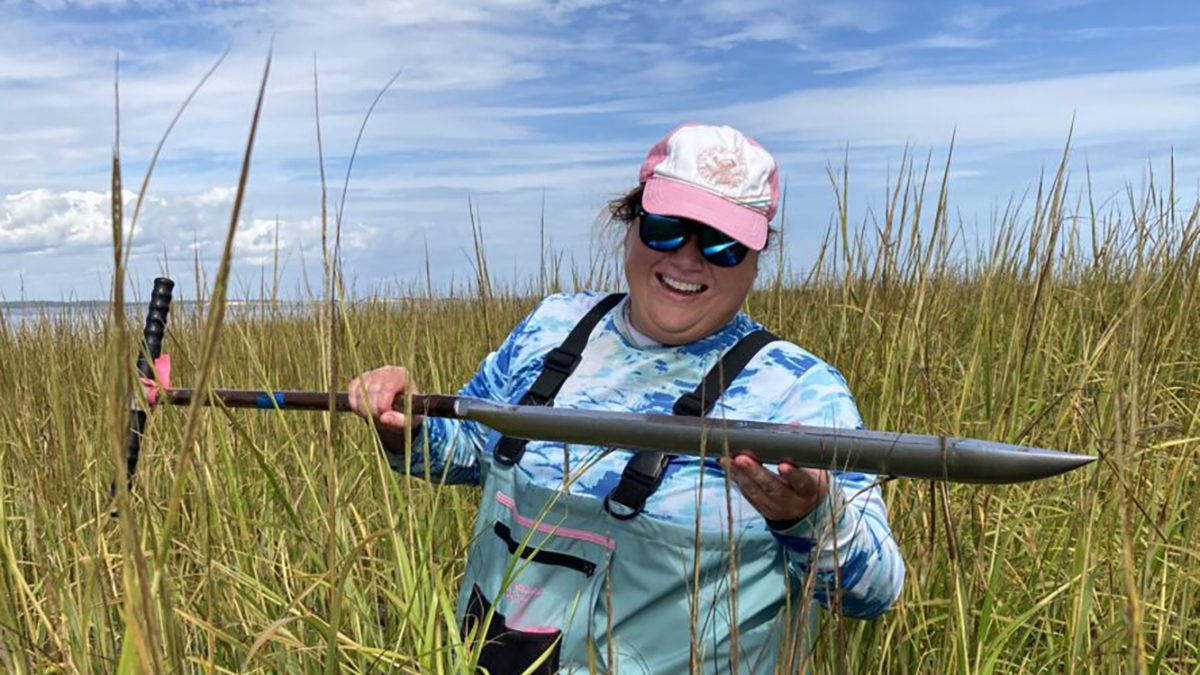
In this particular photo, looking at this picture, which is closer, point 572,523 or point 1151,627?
point 572,523

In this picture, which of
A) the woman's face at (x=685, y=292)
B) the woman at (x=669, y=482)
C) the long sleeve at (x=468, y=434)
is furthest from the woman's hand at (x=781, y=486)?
the long sleeve at (x=468, y=434)

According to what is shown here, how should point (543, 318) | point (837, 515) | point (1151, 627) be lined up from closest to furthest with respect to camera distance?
point (837, 515) → point (543, 318) → point (1151, 627)

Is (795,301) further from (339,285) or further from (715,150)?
(339,285)

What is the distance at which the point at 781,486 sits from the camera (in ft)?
5.15

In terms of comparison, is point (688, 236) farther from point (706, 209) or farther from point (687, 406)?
point (687, 406)

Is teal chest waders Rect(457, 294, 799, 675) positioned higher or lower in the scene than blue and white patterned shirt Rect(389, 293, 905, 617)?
lower

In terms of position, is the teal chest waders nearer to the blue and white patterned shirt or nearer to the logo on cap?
the blue and white patterned shirt

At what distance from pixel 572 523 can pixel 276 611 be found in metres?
0.81

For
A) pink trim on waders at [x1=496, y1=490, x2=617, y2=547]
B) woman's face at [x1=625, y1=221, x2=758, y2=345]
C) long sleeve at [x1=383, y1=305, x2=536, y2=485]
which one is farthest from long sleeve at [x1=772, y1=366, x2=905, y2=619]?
long sleeve at [x1=383, y1=305, x2=536, y2=485]

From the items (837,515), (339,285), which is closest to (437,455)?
(339,285)

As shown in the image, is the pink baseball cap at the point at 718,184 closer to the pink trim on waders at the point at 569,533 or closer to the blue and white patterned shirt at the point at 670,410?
the blue and white patterned shirt at the point at 670,410

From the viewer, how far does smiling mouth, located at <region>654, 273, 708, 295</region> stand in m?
2.11

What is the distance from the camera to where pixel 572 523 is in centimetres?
193

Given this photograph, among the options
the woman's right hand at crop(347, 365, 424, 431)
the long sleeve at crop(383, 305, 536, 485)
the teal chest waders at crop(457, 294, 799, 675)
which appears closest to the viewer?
the teal chest waders at crop(457, 294, 799, 675)
